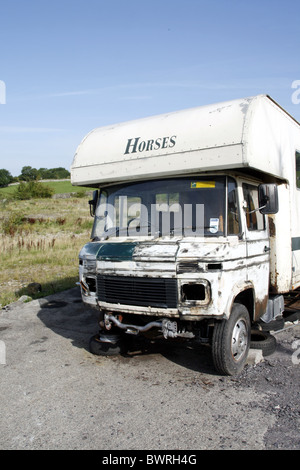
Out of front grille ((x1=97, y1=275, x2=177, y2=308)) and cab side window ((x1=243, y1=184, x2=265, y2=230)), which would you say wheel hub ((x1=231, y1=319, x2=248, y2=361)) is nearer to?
front grille ((x1=97, y1=275, x2=177, y2=308))

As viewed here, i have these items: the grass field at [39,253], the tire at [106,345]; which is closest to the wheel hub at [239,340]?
the tire at [106,345]

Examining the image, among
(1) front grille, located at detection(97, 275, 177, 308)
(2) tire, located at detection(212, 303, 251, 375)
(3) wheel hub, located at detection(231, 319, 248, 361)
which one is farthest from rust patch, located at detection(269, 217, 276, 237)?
(1) front grille, located at detection(97, 275, 177, 308)

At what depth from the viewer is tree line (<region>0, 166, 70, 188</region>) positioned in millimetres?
84713

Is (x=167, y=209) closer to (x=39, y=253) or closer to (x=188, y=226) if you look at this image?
(x=188, y=226)

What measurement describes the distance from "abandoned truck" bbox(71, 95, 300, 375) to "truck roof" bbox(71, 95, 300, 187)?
2 cm

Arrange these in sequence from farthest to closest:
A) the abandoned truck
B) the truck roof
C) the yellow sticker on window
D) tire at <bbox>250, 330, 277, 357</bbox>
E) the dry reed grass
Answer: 1. the dry reed grass
2. tire at <bbox>250, 330, 277, 357</bbox>
3. the yellow sticker on window
4. the truck roof
5. the abandoned truck

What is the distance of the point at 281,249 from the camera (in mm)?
6402

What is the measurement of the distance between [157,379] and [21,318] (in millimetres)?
4263

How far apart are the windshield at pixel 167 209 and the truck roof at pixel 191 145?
0.55 feet

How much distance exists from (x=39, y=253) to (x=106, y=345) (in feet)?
37.8

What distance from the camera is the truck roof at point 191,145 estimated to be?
5047mm

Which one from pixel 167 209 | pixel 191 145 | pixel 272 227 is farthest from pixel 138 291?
pixel 272 227
